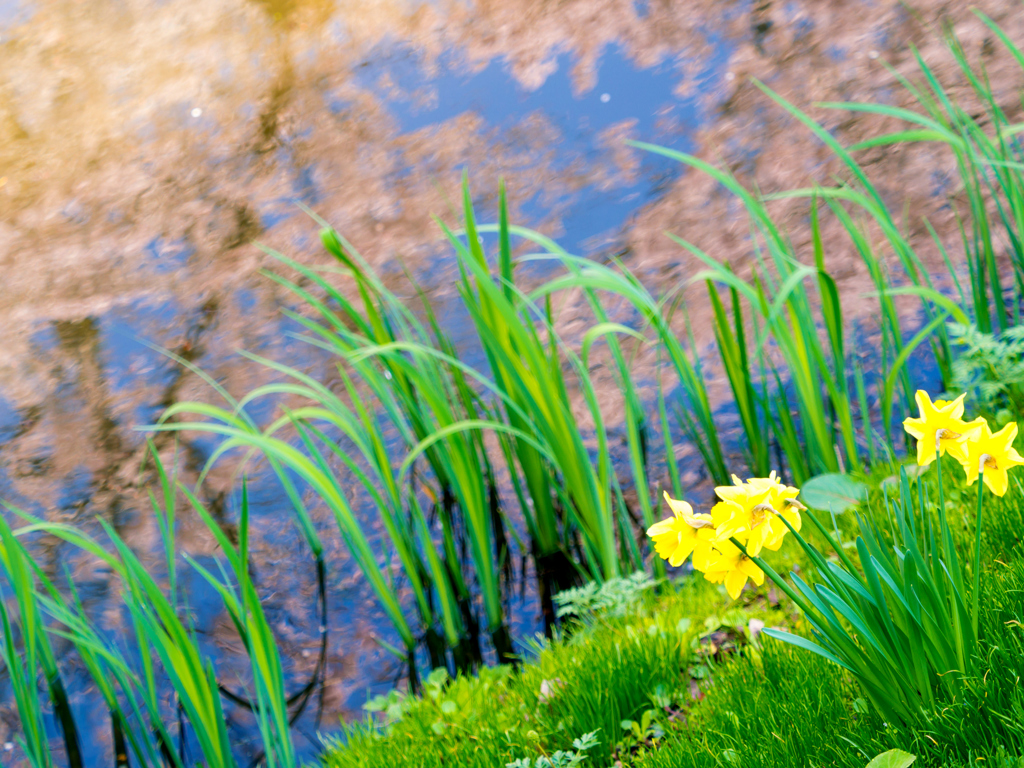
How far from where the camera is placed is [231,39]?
476 centimetres

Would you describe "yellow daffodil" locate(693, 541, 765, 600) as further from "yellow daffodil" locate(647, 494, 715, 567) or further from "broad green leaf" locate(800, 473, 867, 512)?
"broad green leaf" locate(800, 473, 867, 512)

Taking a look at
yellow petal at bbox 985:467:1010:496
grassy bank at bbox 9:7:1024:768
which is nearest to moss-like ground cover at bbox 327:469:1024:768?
grassy bank at bbox 9:7:1024:768

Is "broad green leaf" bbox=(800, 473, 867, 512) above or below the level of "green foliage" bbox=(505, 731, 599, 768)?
above

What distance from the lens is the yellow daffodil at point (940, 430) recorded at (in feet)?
2.52

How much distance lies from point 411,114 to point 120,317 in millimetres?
1802

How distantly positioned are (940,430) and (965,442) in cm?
3

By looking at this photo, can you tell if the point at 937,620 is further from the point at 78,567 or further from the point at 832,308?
the point at 78,567

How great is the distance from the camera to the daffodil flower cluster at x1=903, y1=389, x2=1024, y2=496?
765 mm

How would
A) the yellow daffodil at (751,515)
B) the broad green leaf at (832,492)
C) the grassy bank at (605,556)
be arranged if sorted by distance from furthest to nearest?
the broad green leaf at (832,492), the grassy bank at (605,556), the yellow daffodil at (751,515)

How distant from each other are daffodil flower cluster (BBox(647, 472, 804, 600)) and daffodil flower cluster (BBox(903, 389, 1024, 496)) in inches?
5.9

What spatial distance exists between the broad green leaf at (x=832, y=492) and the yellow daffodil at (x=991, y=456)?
753 mm

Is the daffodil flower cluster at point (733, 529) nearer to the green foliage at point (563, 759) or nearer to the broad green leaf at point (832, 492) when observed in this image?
the green foliage at point (563, 759)

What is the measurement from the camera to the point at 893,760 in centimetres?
79

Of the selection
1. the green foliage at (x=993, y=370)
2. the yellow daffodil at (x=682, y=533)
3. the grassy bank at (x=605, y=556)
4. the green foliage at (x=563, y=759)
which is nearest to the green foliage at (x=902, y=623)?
the grassy bank at (x=605, y=556)
